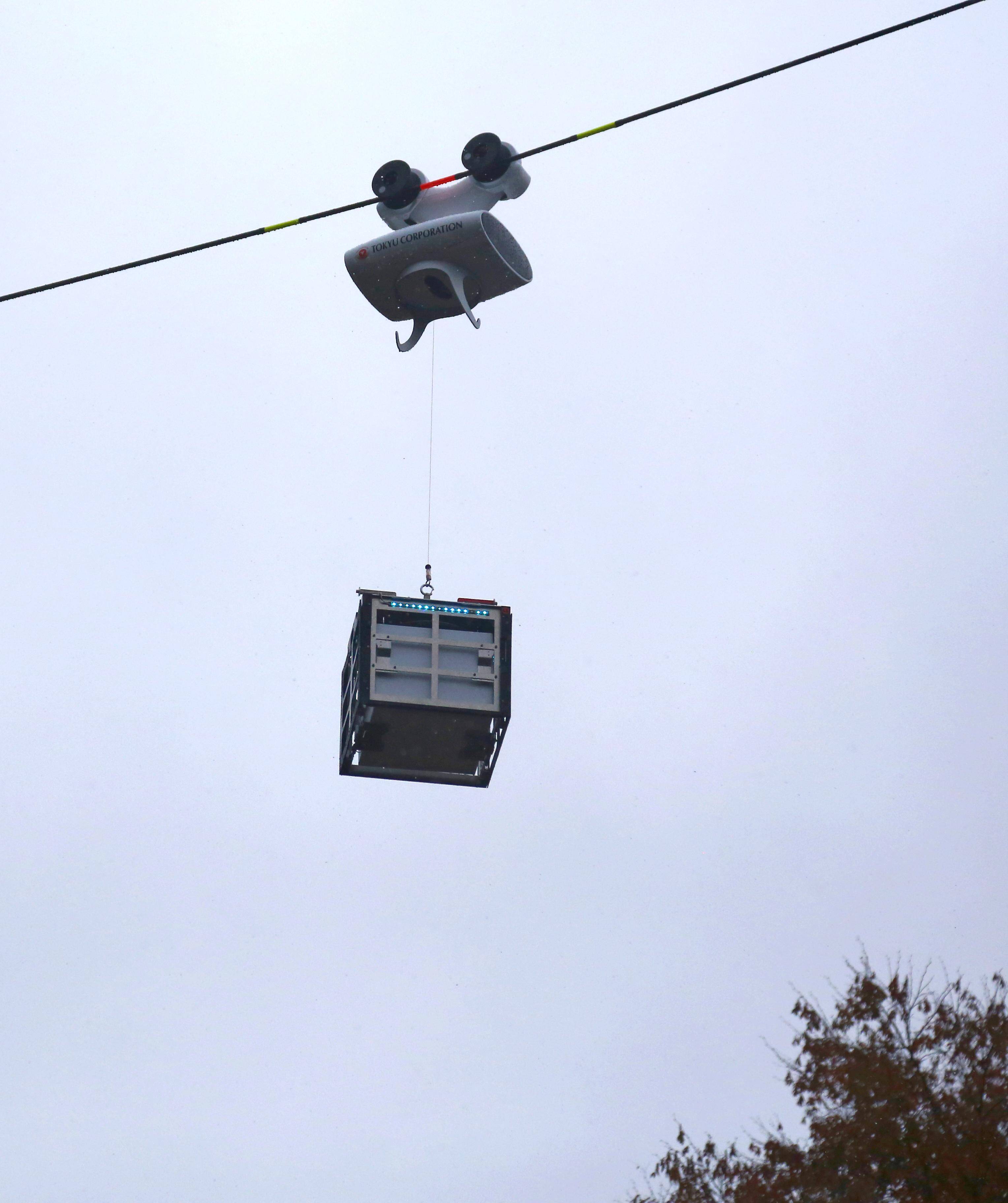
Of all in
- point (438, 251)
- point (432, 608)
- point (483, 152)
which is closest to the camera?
point (483, 152)

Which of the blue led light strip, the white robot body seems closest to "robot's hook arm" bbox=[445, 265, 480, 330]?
the white robot body

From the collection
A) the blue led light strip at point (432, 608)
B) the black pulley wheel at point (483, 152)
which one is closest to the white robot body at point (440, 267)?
the black pulley wheel at point (483, 152)

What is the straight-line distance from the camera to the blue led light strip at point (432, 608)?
1884cm

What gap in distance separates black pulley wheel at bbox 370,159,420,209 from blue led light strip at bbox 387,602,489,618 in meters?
4.62

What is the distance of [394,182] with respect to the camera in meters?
15.6

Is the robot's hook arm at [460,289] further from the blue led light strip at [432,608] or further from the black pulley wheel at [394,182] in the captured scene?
the blue led light strip at [432,608]

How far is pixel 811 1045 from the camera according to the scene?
931 inches

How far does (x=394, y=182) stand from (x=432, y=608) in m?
4.83

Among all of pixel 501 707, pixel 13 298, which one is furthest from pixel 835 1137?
pixel 13 298

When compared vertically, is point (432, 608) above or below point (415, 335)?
below

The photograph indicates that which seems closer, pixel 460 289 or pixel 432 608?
pixel 460 289

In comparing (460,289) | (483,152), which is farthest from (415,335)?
(483,152)

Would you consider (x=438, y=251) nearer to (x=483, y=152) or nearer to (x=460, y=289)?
(x=460, y=289)

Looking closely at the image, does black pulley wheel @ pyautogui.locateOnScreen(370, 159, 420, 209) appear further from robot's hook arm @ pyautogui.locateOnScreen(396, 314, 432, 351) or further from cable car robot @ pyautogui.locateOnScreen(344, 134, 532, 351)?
robot's hook arm @ pyautogui.locateOnScreen(396, 314, 432, 351)
